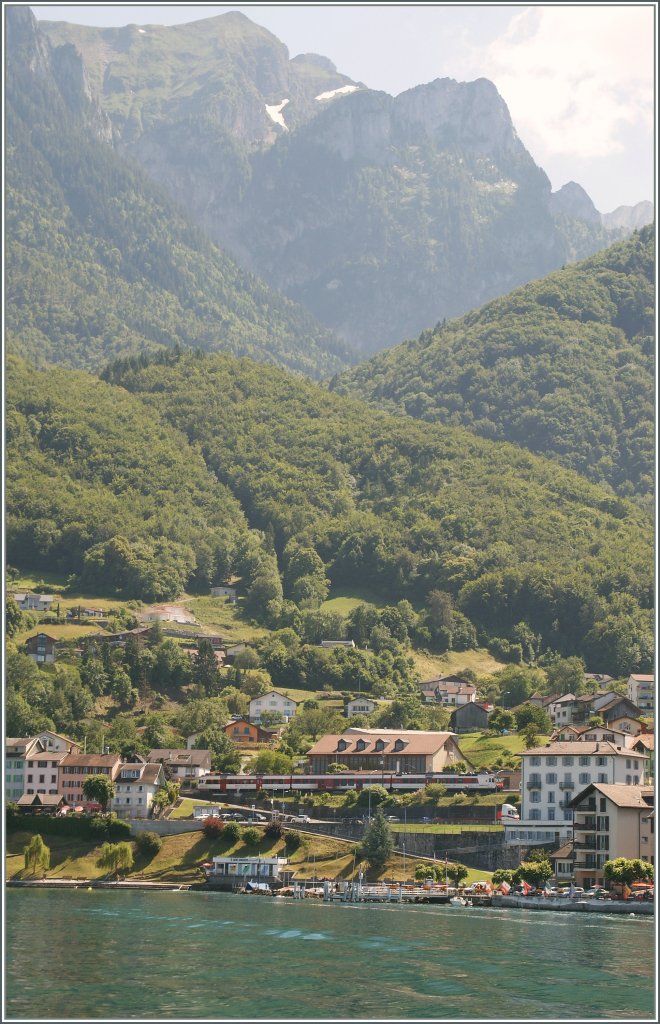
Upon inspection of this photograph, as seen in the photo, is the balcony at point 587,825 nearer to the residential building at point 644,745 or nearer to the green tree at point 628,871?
the green tree at point 628,871

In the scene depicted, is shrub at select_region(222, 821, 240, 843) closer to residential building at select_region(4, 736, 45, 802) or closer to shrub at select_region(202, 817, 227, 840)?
shrub at select_region(202, 817, 227, 840)

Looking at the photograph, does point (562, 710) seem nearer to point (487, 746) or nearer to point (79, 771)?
point (487, 746)

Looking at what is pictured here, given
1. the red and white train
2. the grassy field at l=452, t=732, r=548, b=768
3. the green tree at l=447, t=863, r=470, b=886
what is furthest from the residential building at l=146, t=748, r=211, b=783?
the green tree at l=447, t=863, r=470, b=886

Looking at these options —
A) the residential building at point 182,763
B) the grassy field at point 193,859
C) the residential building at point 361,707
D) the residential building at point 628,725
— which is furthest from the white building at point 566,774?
the residential building at point 361,707

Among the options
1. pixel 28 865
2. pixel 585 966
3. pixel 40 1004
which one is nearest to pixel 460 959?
pixel 585 966

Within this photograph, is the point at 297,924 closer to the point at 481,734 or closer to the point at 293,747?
the point at 293,747

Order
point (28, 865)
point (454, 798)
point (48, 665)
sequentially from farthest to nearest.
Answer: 1. point (48, 665)
2. point (454, 798)
3. point (28, 865)
